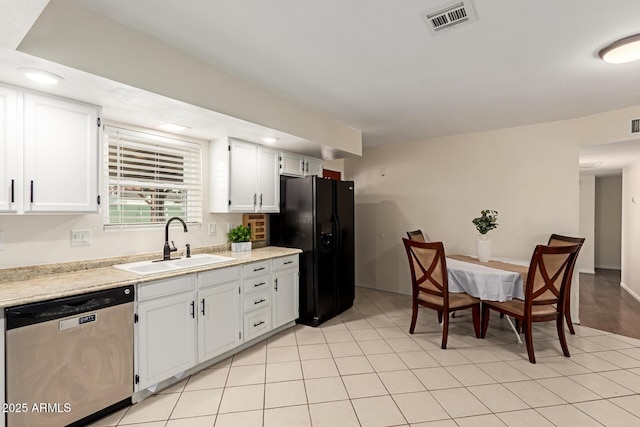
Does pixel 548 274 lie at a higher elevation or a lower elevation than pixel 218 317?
higher

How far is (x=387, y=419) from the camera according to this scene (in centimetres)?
195

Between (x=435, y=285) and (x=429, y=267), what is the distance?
7.5 inches

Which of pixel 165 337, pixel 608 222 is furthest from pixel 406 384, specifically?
pixel 608 222

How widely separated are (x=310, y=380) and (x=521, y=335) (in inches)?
95.7

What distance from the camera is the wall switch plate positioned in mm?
2318

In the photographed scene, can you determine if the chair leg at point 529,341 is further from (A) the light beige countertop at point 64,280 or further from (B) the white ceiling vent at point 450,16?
(A) the light beige countertop at point 64,280

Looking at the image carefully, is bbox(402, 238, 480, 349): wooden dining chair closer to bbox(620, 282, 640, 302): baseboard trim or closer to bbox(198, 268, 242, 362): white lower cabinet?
bbox(198, 268, 242, 362): white lower cabinet

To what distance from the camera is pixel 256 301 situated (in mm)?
3006

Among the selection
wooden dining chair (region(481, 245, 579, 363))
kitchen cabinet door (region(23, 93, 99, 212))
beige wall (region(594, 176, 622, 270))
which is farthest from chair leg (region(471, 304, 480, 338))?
beige wall (region(594, 176, 622, 270))

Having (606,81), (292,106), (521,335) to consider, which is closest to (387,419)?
(521,335)

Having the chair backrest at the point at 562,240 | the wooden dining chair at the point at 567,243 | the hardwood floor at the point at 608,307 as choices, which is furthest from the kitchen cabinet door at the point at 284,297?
the hardwood floor at the point at 608,307

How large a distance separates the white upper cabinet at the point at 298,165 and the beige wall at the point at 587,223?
607 cm

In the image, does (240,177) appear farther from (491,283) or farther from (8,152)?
(491,283)

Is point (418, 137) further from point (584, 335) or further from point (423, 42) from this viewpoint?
point (584, 335)
